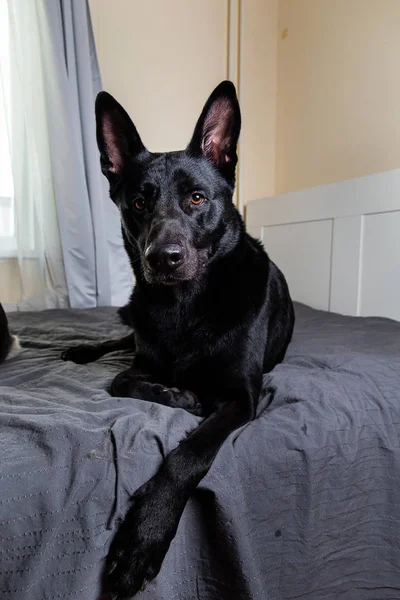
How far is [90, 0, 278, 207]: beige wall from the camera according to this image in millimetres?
2352

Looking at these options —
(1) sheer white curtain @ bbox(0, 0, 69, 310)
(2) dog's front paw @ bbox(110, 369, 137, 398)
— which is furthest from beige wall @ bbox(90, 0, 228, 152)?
(2) dog's front paw @ bbox(110, 369, 137, 398)

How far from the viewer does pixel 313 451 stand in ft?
2.25

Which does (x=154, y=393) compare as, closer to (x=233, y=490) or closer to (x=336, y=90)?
(x=233, y=490)

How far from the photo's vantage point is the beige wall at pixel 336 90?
71.9 inches

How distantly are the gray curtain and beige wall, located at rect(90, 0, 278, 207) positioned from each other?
307 mm

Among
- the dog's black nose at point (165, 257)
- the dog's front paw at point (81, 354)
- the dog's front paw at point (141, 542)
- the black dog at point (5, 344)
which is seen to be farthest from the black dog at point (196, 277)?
the black dog at point (5, 344)

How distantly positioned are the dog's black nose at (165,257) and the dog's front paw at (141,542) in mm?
450

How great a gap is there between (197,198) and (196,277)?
0.21 meters

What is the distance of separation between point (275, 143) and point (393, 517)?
273 centimetres

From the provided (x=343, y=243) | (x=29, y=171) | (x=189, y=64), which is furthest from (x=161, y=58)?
(x=343, y=243)

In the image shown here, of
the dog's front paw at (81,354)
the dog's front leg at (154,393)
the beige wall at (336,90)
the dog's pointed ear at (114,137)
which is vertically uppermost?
the beige wall at (336,90)

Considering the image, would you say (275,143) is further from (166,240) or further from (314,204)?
(166,240)

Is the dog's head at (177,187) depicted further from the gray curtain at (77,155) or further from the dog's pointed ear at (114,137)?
the gray curtain at (77,155)

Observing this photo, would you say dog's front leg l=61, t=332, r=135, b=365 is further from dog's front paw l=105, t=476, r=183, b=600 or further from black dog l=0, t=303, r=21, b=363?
dog's front paw l=105, t=476, r=183, b=600
